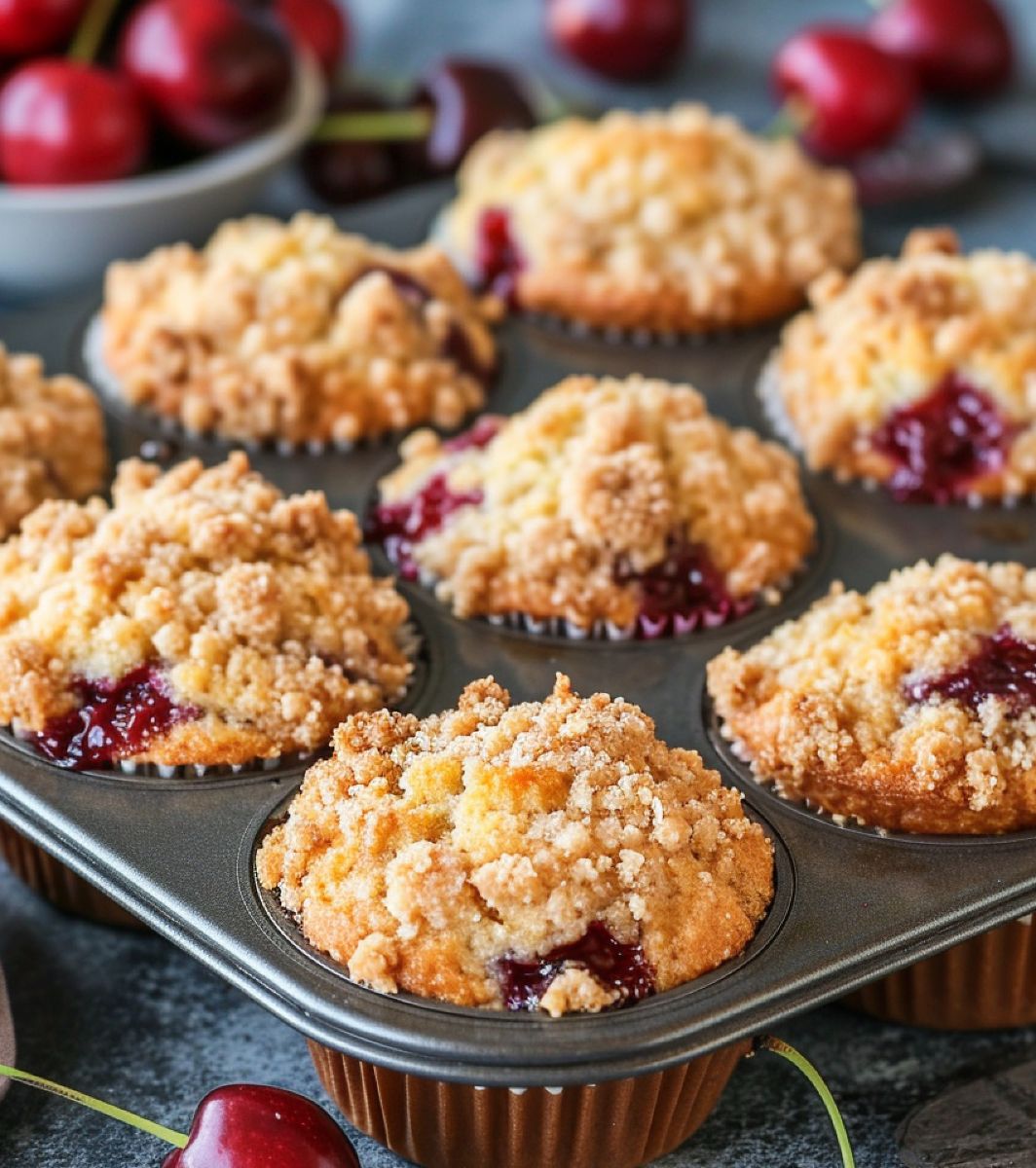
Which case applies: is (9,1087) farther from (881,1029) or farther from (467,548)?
(881,1029)

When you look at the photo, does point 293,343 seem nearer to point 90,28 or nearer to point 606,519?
point 606,519

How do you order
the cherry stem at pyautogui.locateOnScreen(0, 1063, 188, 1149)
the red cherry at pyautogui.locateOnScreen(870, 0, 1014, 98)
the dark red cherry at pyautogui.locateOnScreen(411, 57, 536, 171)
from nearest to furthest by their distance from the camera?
the cherry stem at pyautogui.locateOnScreen(0, 1063, 188, 1149), the dark red cherry at pyautogui.locateOnScreen(411, 57, 536, 171), the red cherry at pyautogui.locateOnScreen(870, 0, 1014, 98)

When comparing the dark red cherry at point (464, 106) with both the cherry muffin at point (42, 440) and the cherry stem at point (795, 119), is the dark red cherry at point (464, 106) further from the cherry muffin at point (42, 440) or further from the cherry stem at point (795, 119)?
the cherry muffin at point (42, 440)

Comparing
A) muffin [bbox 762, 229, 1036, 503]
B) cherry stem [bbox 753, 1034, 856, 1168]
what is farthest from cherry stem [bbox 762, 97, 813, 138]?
cherry stem [bbox 753, 1034, 856, 1168]

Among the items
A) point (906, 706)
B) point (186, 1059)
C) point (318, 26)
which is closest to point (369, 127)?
point (318, 26)

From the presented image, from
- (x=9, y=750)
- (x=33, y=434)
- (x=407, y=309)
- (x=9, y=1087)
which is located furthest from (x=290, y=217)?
(x=9, y=1087)

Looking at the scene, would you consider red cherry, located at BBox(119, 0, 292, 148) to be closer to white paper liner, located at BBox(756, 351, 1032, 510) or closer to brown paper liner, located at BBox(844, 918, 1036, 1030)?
white paper liner, located at BBox(756, 351, 1032, 510)
